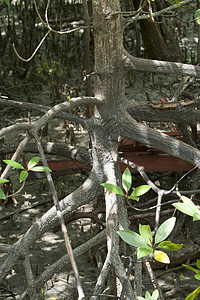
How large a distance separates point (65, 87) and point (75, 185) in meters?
1.89

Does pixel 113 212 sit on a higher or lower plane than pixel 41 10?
lower

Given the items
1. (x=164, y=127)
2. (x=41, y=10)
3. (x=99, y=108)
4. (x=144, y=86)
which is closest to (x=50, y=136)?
(x=164, y=127)

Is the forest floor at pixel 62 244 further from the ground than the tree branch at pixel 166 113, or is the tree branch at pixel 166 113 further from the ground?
the tree branch at pixel 166 113

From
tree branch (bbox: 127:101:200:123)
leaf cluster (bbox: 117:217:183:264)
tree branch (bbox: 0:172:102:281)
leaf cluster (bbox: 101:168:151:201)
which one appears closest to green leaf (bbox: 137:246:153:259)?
leaf cluster (bbox: 117:217:183:264)

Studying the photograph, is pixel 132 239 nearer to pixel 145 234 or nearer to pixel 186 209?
pixel 145 234

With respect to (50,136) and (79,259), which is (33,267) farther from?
(50,136)

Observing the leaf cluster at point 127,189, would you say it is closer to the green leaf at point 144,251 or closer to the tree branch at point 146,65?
the green leaf at point 144,251

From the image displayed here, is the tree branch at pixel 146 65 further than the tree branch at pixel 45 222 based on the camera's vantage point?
Yes

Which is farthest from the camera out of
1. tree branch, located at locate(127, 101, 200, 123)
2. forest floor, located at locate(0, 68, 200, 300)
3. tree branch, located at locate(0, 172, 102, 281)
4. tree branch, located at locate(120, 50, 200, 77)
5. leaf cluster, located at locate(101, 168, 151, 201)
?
forest floor, located at locate(0, 68, 200, 300)

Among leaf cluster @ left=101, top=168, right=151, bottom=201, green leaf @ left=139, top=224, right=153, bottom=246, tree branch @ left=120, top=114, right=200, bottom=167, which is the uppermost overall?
leaf cluster @ left=101, top=168, right=151, bottom=201

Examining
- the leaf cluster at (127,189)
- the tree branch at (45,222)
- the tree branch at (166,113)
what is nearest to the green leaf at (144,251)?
the leaf cluster at (127,189)

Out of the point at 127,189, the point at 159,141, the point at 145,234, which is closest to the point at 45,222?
the point at 159,141

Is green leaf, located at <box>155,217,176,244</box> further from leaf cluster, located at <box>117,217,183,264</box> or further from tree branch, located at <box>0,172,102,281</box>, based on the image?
tree branch, located at <box>0,172,102,281</box>

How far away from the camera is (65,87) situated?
6.03 meters
